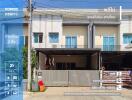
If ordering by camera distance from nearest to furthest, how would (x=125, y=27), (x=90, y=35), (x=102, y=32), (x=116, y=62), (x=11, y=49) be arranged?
(x=11, y=49), (x=90, y=35), (x=125, y=27), (x=102, y=32), (x=116, y=62)

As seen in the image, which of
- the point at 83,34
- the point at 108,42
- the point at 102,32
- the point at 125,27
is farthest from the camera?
the point at 102,32

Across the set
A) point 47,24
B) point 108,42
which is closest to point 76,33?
point 47,24

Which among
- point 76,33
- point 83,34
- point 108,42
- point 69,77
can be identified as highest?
point 76,33

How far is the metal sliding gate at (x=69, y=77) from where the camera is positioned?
36500mm

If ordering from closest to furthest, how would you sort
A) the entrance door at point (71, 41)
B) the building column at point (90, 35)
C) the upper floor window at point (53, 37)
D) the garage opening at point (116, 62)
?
the garage opening at point (116, 62)
the building column at point (90, 35)
the upper floor window at point (53, 37)
the entrance door at point (71, 41)

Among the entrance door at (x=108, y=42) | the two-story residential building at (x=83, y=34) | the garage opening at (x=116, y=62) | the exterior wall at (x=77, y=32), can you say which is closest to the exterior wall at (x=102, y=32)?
the two-story residential building at (x=83, y=34)

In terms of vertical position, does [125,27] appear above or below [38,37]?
above

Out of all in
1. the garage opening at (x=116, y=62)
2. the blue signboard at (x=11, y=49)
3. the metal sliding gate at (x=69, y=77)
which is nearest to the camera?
the blue signboard at (x=11, y=49)

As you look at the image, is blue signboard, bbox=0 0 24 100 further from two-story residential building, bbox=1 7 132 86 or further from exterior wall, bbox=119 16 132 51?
exterior wall, bbox=119 16 132 51

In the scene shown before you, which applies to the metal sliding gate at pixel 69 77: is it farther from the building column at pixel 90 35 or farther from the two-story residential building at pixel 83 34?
the building column at pixel 90 35

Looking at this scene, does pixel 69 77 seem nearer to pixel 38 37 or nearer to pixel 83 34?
pixel 38 37

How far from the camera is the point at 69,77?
36.8m

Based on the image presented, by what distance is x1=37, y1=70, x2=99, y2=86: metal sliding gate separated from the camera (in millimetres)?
36500

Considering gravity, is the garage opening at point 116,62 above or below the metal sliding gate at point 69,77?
above
